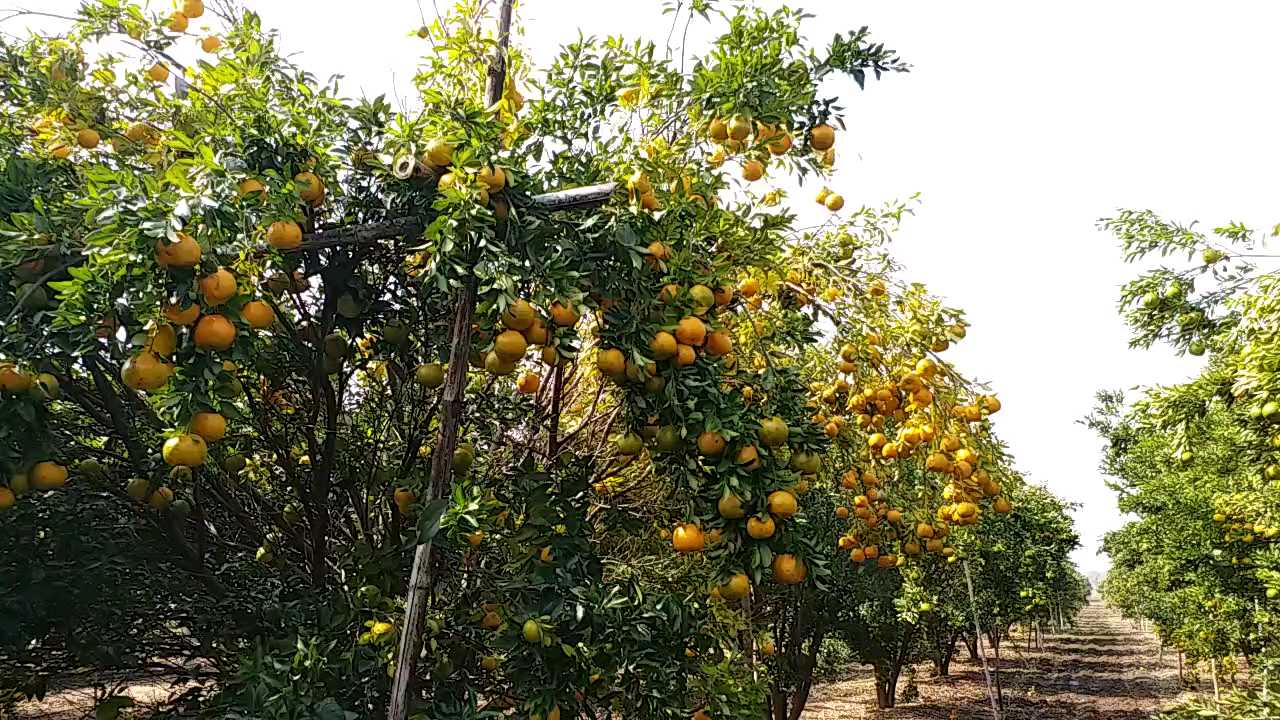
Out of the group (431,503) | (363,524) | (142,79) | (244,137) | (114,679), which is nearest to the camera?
(431,503)

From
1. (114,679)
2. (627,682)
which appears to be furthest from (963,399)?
(114,679)

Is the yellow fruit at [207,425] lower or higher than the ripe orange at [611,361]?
lower

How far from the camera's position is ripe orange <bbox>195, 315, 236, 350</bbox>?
5.00ft

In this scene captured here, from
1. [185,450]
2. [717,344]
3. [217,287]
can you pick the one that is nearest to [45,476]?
[185,450]

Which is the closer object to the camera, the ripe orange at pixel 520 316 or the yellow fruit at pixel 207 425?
the yellow fruit at pixel 207 425

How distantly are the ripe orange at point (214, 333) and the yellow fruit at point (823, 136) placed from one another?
1736 millimetres

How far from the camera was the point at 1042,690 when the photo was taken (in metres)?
17.9

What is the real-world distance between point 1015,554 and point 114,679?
47.3 ft

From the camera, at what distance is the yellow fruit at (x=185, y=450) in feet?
5.28

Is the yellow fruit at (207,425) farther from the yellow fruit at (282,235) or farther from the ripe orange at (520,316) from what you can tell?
the ripe orange at (520,316)

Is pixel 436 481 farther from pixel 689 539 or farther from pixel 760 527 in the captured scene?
pixel 760 527

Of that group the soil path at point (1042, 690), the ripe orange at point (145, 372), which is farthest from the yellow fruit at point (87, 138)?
the soil path at point (1042, 690)

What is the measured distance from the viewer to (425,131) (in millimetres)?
1982

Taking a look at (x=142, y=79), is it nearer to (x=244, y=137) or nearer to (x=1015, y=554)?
(x=244, y=137)
